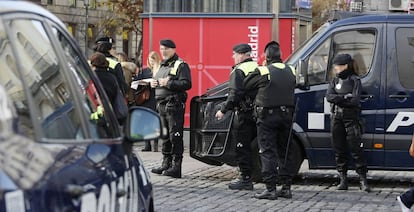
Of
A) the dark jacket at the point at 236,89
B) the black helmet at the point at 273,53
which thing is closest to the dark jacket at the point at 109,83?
the dark jacket at the point at 236,89

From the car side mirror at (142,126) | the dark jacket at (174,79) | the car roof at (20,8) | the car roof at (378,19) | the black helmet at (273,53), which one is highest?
the car roof at (378,19)

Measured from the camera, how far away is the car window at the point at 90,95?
156 inches

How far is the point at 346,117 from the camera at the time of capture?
36.1ft

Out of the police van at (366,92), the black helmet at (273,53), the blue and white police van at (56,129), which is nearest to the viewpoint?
the blue and white police van at (56,129)

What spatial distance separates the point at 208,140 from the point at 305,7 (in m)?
5.49

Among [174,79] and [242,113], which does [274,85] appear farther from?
[174,79]

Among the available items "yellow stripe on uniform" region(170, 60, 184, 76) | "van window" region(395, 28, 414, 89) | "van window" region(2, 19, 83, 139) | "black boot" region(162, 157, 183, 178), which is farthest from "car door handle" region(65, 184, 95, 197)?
"black boot" region(162, 157, 183, 178)

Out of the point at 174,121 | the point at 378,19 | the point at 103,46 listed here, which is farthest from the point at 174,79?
the point at 378,19

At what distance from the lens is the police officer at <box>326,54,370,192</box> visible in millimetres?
10984

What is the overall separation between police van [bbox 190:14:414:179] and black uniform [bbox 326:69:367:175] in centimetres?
28

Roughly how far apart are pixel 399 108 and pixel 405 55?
68 centimetres

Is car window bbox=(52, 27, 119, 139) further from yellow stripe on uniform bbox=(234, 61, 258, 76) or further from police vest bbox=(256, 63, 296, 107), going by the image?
yellow stripe on uniform bbox=(234, 61, 258, 76)

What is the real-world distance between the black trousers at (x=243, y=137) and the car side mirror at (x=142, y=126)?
6.67 meters

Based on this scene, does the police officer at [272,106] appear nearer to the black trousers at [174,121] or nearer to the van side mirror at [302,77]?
the van side mirror at [302,77]
